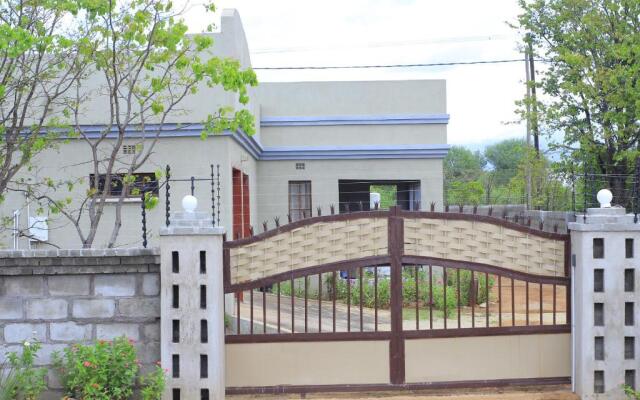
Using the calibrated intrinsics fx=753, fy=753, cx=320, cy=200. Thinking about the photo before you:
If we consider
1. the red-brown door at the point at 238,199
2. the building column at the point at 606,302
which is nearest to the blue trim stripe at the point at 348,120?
the red-brown door at the point at 238,199

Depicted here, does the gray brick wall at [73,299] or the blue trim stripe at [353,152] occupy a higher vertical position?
the blue trim stripe at [353,152]

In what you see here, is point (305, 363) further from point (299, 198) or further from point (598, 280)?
point (299, 198)

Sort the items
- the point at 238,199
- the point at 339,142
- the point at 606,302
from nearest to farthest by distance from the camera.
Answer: the point at 606,302 → the point at 238,199 → the point at 339,142

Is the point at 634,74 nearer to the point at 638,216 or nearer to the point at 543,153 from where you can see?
the point at 543,153

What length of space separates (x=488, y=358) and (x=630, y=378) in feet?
4.61

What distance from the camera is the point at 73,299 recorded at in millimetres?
7145

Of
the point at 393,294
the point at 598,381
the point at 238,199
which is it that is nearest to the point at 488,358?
the point at 598,381

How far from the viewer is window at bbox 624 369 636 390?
7.47m

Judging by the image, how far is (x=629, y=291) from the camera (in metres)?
7.50

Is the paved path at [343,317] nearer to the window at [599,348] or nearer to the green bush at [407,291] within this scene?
the green bush at [407,291]

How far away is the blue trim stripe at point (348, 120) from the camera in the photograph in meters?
18.3

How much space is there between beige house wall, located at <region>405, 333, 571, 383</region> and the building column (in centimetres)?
30

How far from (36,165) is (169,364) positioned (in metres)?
5.49

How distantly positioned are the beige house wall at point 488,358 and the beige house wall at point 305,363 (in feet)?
1.26
